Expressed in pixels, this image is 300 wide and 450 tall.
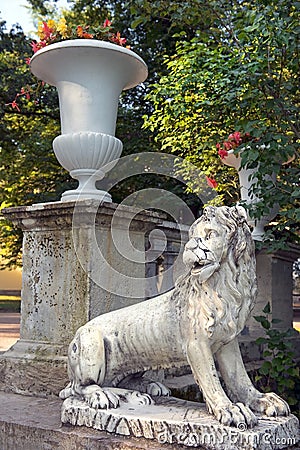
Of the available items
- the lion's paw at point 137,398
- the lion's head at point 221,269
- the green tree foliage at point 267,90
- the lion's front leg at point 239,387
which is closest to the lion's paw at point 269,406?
the lion's front leg at point 239,387

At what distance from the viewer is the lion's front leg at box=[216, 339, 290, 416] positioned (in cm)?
230

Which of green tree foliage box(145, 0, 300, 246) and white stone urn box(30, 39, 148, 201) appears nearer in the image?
white stone urn box(30, 39, 148, 201)

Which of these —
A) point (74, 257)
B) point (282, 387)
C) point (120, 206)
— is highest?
point (120, 206)

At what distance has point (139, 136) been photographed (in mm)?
10898

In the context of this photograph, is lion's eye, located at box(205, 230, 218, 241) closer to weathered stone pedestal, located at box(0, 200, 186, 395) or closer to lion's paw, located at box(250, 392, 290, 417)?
lion's paw, located at box(250, 392, 290, 417)

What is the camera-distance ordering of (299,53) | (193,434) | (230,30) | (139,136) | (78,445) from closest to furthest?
(193,434) < (78,445) < (299,53) < (230,30) < (139,136)

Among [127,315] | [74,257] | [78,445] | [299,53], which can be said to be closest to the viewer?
[78,445]

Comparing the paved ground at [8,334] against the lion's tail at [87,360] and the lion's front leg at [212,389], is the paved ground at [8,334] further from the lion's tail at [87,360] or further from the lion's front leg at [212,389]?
the lion's front leg at [212,389]

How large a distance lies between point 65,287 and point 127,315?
91 cm

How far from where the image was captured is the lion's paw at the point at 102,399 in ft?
7.87

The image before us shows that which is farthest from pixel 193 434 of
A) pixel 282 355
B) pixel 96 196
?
pixel 282 355

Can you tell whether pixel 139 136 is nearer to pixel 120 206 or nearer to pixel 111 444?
pixel 120 206

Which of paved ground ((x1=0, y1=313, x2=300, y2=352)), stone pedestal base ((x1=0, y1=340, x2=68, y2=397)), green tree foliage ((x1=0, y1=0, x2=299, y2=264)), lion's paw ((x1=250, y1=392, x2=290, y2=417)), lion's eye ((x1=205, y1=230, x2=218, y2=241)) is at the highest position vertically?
green tree foliage ((x1=0, y1=0, x2=299, y2=264))

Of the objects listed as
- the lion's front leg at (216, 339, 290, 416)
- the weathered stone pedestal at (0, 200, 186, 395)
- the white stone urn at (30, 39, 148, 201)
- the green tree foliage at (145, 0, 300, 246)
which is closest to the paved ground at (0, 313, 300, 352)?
the weathered stone pedestal at (0, 200, 186, 395)
